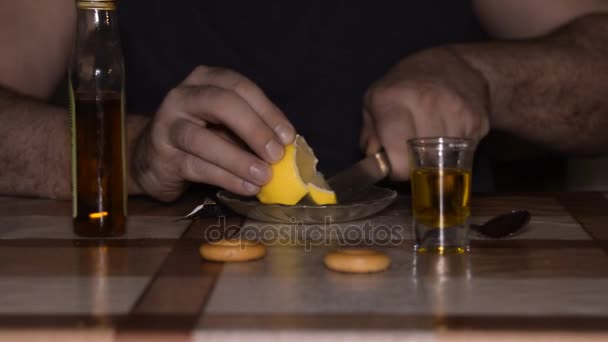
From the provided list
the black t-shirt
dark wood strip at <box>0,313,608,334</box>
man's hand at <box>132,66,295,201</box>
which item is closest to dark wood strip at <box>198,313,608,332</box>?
dark wood strip at <box>0,313,608,334</box>

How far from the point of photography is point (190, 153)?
53.1 inches

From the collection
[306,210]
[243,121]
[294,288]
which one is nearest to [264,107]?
[243,121]

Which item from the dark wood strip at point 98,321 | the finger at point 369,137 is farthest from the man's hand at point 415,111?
the dark wood strip at point 98,321

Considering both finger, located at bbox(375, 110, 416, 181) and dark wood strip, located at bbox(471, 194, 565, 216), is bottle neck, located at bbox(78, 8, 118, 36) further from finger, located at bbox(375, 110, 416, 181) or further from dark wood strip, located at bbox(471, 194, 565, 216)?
dark wood strip, located at bbox(471, 194, 565, 216)

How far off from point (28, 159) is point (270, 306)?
912mm

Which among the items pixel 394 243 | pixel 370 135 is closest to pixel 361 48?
pixel 370 135

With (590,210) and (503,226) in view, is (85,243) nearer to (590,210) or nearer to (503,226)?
(503,226)

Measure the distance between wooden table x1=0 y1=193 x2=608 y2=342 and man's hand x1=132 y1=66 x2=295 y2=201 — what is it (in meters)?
0.08

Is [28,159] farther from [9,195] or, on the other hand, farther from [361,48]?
[361,48]

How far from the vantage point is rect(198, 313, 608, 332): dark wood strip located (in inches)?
30.8

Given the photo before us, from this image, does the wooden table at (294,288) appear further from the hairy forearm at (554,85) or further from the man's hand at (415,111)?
the hairy forearm at (554,85)

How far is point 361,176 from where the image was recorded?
55.1 inches

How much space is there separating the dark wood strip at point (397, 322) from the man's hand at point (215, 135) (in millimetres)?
453

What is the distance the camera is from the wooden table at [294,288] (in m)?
0.79
